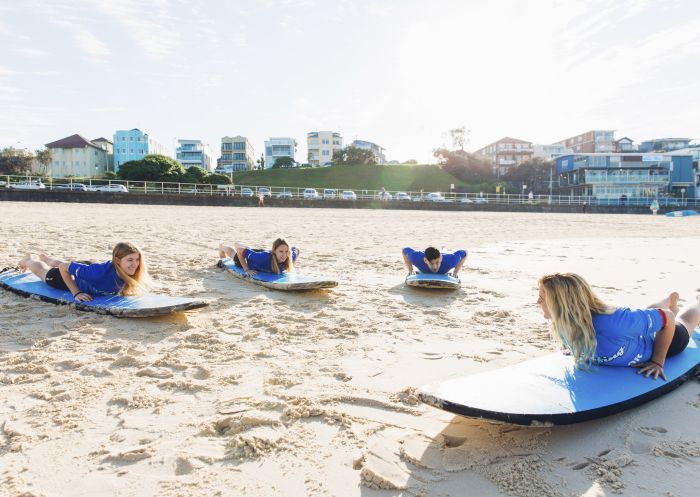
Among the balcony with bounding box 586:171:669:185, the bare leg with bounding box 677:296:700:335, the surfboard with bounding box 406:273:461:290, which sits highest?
A: the balcony with bounding box 586:171:669:185

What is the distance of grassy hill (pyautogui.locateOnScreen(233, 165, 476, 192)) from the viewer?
232ft

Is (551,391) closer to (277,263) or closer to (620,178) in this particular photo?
(277,263)

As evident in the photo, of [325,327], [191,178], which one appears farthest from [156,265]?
[191,178]

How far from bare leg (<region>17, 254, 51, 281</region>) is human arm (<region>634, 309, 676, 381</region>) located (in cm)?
621

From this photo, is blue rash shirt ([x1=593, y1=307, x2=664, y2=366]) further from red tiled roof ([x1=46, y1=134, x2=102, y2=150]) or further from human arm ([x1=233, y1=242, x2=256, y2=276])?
red tiled roof ([x1=46, y1=134, x2=102, y2=150])

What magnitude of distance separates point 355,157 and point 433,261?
7350 centimetres

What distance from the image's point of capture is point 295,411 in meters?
3.02

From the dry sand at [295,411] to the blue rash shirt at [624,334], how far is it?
33 centimetres

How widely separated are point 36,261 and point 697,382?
22.7 ft

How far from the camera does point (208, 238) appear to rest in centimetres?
1221

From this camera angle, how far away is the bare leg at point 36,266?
19.5 ft

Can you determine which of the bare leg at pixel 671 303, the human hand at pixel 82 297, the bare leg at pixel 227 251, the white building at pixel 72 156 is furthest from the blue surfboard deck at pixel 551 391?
the white building at pixel 72 156

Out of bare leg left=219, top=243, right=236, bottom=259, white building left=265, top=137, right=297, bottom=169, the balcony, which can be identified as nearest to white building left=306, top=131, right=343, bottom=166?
white building left=265, top=137, right=297, bottom=169

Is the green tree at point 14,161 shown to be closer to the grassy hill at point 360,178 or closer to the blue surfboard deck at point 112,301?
the grassy hill at point 360,178
